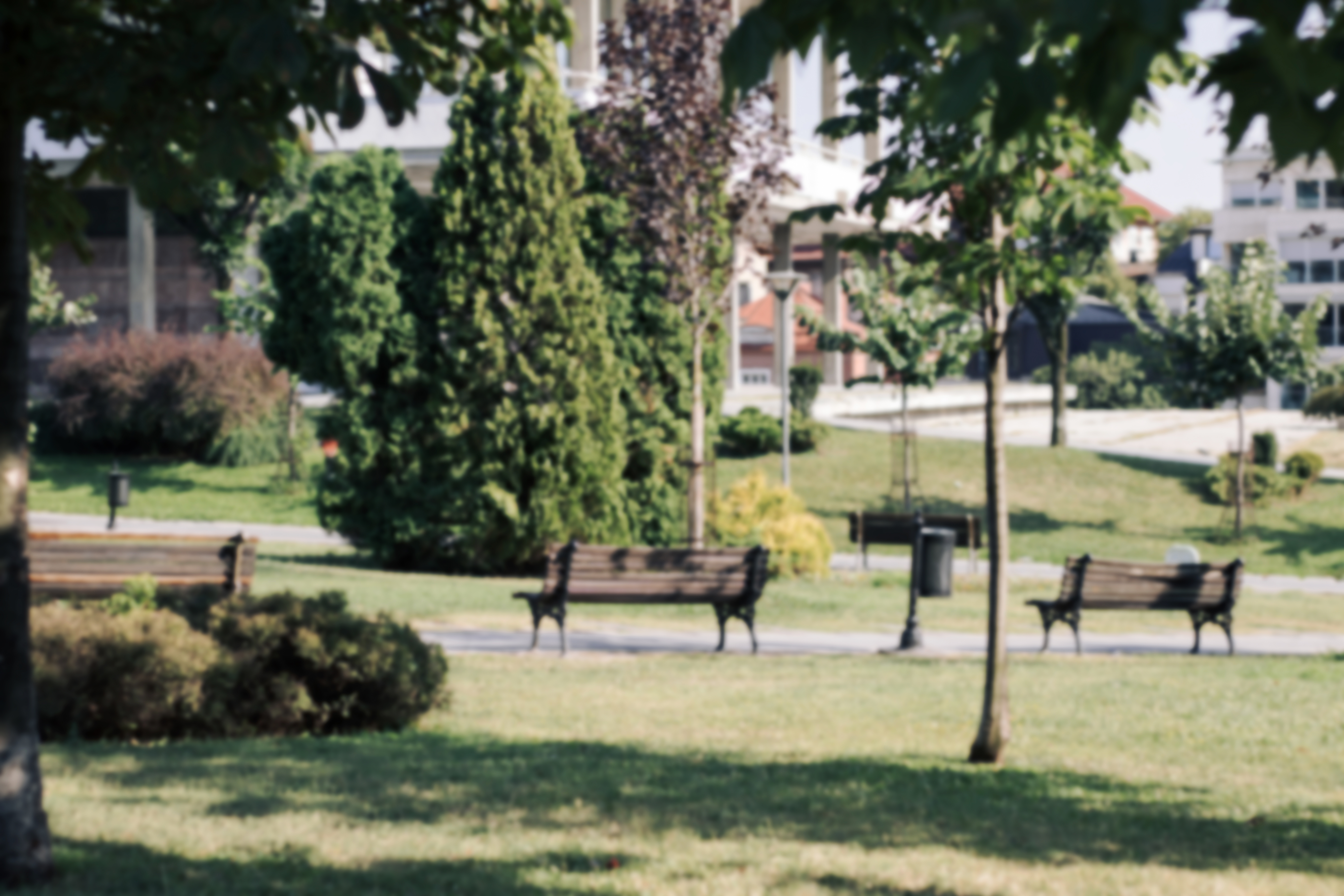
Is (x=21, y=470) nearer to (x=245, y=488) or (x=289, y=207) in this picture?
(x=245, y=488)

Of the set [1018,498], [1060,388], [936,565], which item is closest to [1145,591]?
[936,565]

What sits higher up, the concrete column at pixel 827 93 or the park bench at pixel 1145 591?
the concrete column at pixel 827 93

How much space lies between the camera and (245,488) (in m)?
30.9

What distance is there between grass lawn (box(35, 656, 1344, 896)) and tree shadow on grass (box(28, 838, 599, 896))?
0.5 inches

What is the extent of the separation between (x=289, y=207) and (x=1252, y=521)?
2585 cm

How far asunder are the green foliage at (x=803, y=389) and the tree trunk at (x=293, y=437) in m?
13.2

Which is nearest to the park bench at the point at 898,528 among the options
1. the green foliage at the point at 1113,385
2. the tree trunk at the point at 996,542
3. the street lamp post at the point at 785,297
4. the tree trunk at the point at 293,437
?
the street lamp post at the point at 785,297

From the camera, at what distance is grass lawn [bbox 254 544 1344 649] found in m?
14.2

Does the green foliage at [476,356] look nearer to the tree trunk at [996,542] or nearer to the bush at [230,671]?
the bush at [230,671]

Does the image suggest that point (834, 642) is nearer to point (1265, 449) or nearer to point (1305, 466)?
point (1305, 466)

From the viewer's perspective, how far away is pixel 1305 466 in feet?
104

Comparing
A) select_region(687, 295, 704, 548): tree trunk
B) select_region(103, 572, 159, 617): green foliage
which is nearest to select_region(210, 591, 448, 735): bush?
select_region(103, 572, 159, 617): green foliage

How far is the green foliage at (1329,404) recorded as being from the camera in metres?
43.0

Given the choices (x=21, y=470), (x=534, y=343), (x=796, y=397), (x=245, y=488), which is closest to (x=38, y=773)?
(x=21, y=470)
